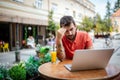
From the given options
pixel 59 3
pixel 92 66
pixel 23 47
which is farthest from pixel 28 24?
pixel 92 66

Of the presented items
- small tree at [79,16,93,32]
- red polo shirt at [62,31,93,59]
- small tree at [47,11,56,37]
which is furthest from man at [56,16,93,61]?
small tree at [79,16,93,32]

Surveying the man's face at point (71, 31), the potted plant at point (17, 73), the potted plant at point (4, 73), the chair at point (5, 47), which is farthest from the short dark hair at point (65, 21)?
the chair at point (5, 47)

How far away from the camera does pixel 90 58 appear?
214 cm

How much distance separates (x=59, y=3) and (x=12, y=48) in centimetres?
893

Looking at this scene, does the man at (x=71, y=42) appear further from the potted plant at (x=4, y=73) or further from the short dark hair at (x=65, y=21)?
the potted plant at (x=4, y=73)

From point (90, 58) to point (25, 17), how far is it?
15401 mm

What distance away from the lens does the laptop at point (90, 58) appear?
209cm

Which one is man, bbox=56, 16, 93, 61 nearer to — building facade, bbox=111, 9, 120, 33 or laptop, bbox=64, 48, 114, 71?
laptop, bbox=64, 48, 114, 71

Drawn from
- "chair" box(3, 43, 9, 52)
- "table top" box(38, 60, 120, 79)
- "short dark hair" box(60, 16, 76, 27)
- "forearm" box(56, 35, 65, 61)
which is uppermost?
"short dark hair" box(60, 16, 76, 27)

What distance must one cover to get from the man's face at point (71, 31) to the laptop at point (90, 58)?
2.61 ft

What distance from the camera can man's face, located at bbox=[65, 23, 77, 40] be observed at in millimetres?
2962

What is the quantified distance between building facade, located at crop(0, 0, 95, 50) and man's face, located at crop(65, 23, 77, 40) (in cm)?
1167

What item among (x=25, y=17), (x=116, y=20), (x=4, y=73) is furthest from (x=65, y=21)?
(x=116, y=20)

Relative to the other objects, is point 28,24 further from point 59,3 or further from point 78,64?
point 78,64
